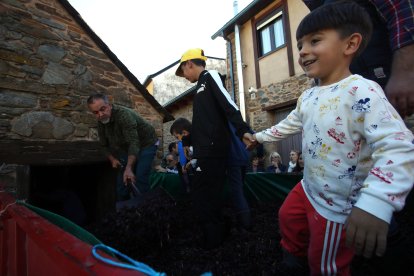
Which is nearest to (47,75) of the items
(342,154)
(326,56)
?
(326,56)

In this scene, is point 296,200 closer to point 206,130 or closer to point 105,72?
point 206,130

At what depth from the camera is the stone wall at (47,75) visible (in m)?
3.65

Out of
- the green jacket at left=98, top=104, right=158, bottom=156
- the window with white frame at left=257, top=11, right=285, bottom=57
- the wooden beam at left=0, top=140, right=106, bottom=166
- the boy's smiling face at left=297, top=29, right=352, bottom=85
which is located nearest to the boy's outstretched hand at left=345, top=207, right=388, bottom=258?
the boy's smiling face at left=297, top=29, right=352, bottom=85

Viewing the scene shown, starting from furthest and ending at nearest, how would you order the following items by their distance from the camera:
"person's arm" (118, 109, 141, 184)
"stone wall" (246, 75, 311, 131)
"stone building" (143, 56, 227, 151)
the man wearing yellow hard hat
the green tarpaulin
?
"stone building" (143, 56, 227, 151)
"stone wall" (246, 75, 311, 131)
the green tarpaulin
"person's arm" (118, 109, 141, 184)
the man wearing yellow hard hat

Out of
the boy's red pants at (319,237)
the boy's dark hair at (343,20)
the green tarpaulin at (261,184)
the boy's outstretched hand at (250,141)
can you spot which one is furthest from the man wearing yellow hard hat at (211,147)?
the green tarpaulin at (261,184)

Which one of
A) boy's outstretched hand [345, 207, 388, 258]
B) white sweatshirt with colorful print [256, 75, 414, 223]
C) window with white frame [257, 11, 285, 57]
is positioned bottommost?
boy's outstretched hand [345, 207, 388, 258]

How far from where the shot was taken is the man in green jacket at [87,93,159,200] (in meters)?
3.55

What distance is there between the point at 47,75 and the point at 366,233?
445 cm

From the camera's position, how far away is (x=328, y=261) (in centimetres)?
120

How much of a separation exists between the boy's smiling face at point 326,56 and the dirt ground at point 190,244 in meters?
0.91

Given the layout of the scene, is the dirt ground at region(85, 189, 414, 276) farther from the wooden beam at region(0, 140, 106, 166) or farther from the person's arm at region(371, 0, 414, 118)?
the wooden beam at region(0, 140, 106, 166)

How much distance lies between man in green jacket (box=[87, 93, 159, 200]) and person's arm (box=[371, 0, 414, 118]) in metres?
2.88

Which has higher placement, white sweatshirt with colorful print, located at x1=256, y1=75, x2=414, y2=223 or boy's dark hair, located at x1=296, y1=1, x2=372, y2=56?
boy's dark hair, located at x1=296, y1=1, x2=372, y2=56

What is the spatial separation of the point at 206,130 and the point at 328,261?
1.50 m
